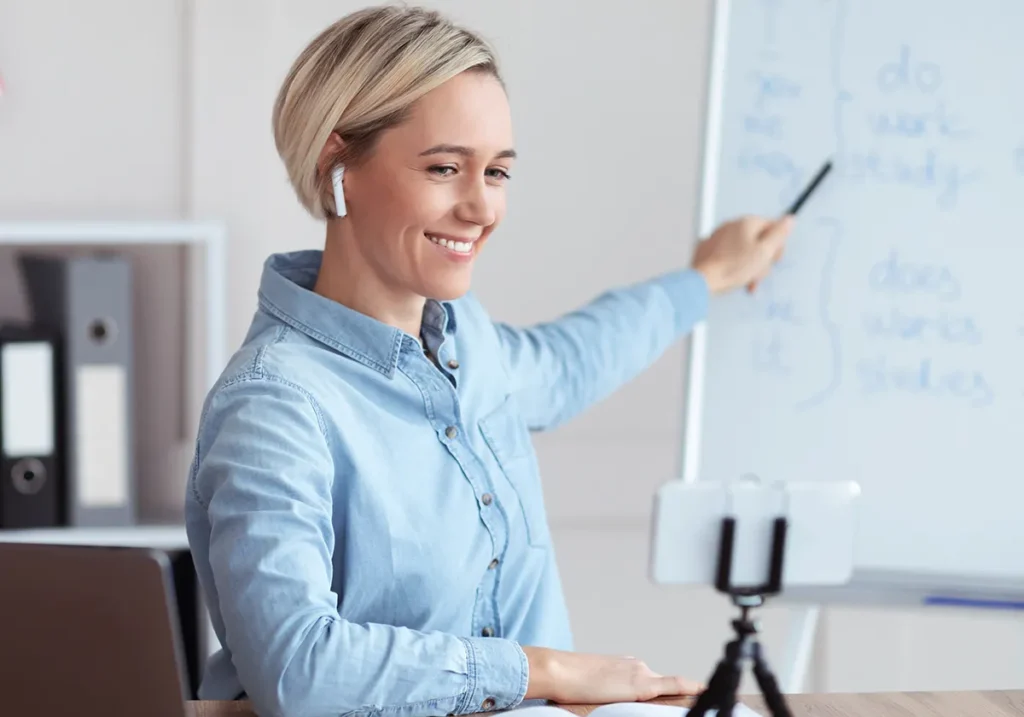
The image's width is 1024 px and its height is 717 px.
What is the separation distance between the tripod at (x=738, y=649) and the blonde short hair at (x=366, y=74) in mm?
680

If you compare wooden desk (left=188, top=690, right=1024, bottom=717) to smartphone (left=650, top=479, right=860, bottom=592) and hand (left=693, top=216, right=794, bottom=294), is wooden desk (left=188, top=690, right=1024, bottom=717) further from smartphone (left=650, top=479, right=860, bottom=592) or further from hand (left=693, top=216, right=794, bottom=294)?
hand (left=693, top=216, right=794, bottom=294)

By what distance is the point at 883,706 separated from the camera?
3.82 ft

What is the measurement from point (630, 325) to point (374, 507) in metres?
0.60

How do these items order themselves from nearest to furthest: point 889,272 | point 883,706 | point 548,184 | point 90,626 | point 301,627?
1. point 90,626
2. point 301,627
3. point 883,706
4. point 889,272
5. point 548,184

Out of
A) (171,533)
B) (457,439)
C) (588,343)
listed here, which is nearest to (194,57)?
(171,533)

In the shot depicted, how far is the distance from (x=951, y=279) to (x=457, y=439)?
73 centimetres

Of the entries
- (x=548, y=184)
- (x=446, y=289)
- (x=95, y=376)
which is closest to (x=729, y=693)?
(x=446, y=289)

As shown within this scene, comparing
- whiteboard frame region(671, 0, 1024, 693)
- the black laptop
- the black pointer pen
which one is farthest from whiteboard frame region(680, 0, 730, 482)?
the black laptop

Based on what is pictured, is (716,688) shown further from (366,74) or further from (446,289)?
(366,74)

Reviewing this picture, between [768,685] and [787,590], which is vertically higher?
[768,685]

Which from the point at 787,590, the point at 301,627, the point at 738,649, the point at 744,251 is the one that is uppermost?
→ the point at 744,251

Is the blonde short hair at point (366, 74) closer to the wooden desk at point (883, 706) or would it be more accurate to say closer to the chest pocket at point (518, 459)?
the chest pocket at point (518, 459)

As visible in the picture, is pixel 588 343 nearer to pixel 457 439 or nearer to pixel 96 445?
pixel 457 439

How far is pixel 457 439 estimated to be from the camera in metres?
1.35
